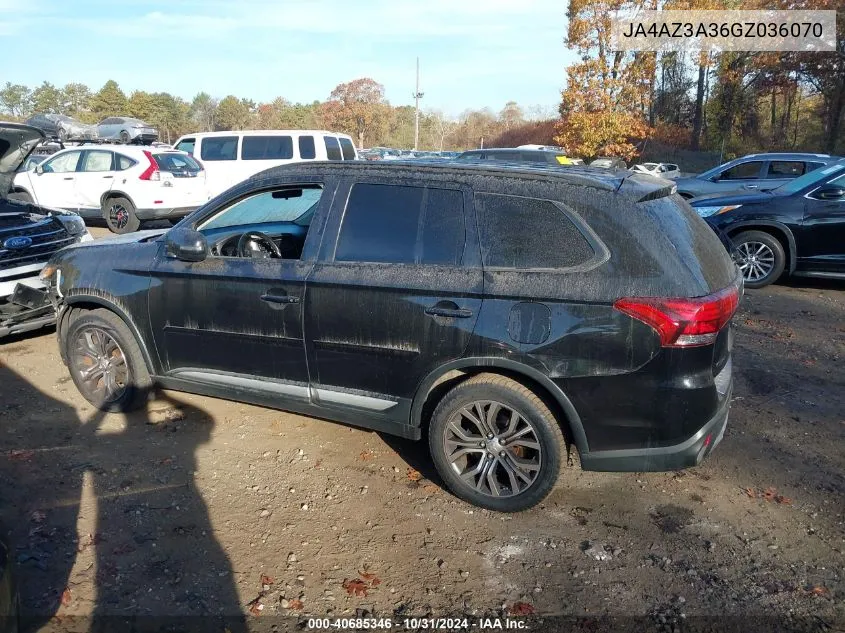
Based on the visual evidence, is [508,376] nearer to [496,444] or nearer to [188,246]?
[496,444]

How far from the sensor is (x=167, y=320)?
404cm

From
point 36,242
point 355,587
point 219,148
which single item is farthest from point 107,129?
point 355,587

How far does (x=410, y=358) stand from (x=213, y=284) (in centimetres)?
137

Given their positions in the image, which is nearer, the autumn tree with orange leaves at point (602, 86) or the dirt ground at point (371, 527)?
the dirt ground at point (371, 527)

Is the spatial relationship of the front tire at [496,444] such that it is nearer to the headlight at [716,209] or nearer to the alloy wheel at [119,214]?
the headlight at [716,209]

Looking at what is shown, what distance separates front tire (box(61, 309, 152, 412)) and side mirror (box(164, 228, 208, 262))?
0.78m

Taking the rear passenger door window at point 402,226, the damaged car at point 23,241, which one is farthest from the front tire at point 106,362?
the rear passenger door window at point 402,226

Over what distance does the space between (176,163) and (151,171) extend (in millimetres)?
635

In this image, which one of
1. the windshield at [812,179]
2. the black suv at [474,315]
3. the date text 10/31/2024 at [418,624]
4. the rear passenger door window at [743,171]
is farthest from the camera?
the rear passenger door window at [743,171]

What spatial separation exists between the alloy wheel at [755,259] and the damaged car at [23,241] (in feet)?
25.4

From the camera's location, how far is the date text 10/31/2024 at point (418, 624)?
2.62 m

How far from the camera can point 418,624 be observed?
8.66 feet

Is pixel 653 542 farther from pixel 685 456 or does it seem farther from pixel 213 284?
pixel 213 284

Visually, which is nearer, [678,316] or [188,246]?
[678,316]
